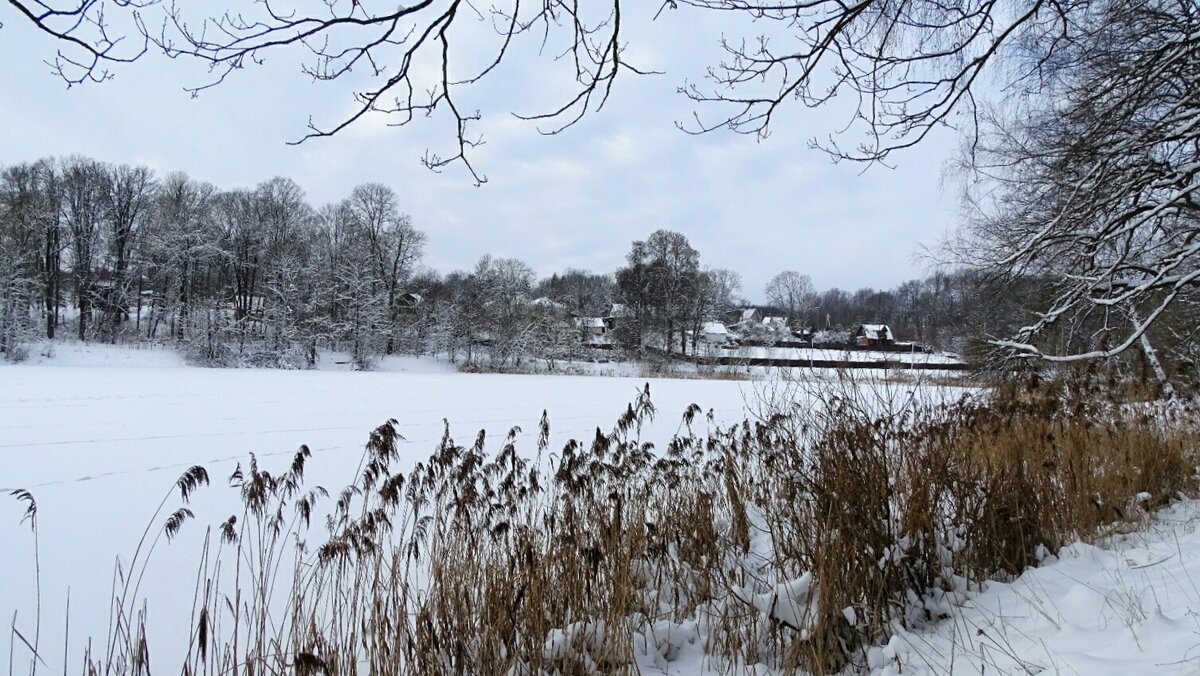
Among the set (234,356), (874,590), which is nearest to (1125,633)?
(874,590)

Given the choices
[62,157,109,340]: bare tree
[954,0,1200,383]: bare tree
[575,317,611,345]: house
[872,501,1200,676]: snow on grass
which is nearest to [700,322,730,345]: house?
[575,317,611,345]: house

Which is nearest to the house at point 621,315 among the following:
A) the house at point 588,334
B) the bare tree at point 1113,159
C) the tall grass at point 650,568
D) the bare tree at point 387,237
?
the house at point 588,334

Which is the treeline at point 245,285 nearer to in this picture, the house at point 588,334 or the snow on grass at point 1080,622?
the house at point 588,334

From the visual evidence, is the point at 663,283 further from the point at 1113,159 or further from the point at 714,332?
the point at 1113,159

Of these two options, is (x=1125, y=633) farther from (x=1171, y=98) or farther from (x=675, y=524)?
(x=1171, y=98)

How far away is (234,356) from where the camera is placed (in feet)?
97.9

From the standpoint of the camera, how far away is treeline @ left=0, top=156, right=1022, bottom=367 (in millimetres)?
29625

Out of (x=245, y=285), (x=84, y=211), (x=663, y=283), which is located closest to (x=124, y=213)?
(x=84, y=211)

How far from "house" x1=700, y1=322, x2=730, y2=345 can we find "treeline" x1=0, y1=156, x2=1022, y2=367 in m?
1.13

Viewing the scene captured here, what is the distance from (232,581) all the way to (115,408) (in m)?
9.57

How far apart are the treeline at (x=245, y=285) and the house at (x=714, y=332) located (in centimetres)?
113

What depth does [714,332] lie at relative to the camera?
4747 centimetres

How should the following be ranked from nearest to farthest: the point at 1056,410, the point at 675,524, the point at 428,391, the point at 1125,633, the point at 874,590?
the point at 1125,633, the point at 874,590, the point at 675,524, the point at 1056,410, the point at 428,391

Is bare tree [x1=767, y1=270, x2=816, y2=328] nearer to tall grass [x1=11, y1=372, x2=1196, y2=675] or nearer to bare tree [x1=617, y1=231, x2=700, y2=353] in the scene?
bare tree [x1=617, y1=231, x2=700, y2=353]
